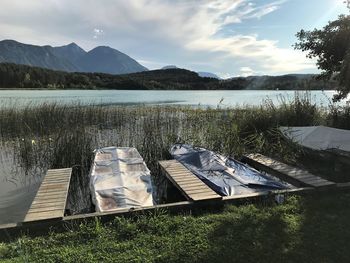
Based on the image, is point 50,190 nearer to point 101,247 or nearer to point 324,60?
point 101,247

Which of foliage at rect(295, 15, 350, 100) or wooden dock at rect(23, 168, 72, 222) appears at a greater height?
foliage at rect(295, 15, 350, 100)

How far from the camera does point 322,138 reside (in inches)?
342

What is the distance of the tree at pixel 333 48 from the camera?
10.5 m

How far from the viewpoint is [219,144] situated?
31.8 feet

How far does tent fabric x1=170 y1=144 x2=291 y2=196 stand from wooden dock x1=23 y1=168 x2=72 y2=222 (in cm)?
243

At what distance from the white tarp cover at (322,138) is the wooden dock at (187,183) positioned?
3520 millimetres

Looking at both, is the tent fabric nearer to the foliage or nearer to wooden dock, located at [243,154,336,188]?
wooden dock, located at [243,154,336,188]

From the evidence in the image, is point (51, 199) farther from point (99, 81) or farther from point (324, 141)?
point (99, 81)

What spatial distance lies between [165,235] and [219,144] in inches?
235

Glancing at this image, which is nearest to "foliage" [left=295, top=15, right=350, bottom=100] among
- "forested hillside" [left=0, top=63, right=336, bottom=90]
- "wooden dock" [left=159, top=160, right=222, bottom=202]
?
"wooden dock" [left=159, top=160, right=222, bottom=202]

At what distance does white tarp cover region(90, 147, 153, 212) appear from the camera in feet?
17.2

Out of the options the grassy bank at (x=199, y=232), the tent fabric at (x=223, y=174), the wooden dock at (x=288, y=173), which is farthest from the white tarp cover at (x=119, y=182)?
the wooden dock at (x=288, y=173)

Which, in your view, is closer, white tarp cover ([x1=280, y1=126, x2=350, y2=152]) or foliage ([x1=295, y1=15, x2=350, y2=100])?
white tarp cover ([x1=280, y1=126, x2=350, y2=152])

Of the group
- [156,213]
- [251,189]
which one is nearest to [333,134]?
[251,189]
